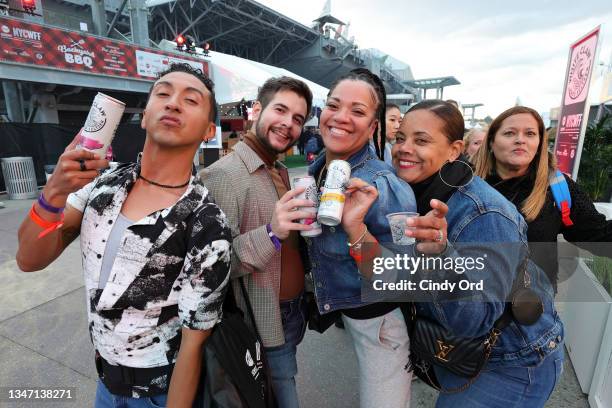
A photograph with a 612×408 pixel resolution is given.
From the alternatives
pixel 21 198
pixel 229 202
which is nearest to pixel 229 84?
pixel 21 198

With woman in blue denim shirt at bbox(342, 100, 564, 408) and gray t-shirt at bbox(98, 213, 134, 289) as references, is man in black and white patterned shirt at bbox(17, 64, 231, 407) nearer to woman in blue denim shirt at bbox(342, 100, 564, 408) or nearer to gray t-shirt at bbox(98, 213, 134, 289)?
gray t-shirt at bbox(98, 213, 134, 289)

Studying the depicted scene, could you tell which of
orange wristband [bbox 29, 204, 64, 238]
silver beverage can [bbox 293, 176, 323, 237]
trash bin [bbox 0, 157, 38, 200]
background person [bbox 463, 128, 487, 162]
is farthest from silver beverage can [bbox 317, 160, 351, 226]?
trash bin [bbox 0, 157, 38, 200]

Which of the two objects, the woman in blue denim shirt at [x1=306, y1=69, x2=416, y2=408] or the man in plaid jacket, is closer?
the man in plaid jacket

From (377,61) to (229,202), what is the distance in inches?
1700

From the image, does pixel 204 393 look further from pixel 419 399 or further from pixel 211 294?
pixel 419 399

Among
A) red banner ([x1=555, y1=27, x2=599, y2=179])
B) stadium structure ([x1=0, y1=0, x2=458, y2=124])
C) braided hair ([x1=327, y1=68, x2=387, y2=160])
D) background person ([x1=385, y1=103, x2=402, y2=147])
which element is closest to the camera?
braided hair ([x1=327, y1=68, x2=387, y2=160])

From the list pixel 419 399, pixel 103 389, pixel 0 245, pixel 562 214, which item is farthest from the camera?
pixel 0 245

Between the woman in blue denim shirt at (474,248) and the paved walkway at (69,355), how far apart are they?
1.22 metres

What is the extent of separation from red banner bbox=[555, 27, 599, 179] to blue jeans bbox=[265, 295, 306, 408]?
3.93 metres

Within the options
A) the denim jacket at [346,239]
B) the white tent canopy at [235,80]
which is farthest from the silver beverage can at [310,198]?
the white tent canopy at [235,80]

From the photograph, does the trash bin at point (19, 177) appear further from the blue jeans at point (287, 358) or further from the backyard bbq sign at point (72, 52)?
the blue jeans at point (287, 358)

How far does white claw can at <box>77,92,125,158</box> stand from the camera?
1.25m

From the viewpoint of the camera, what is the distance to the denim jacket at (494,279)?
123 cm

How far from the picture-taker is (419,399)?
8.09 feet
